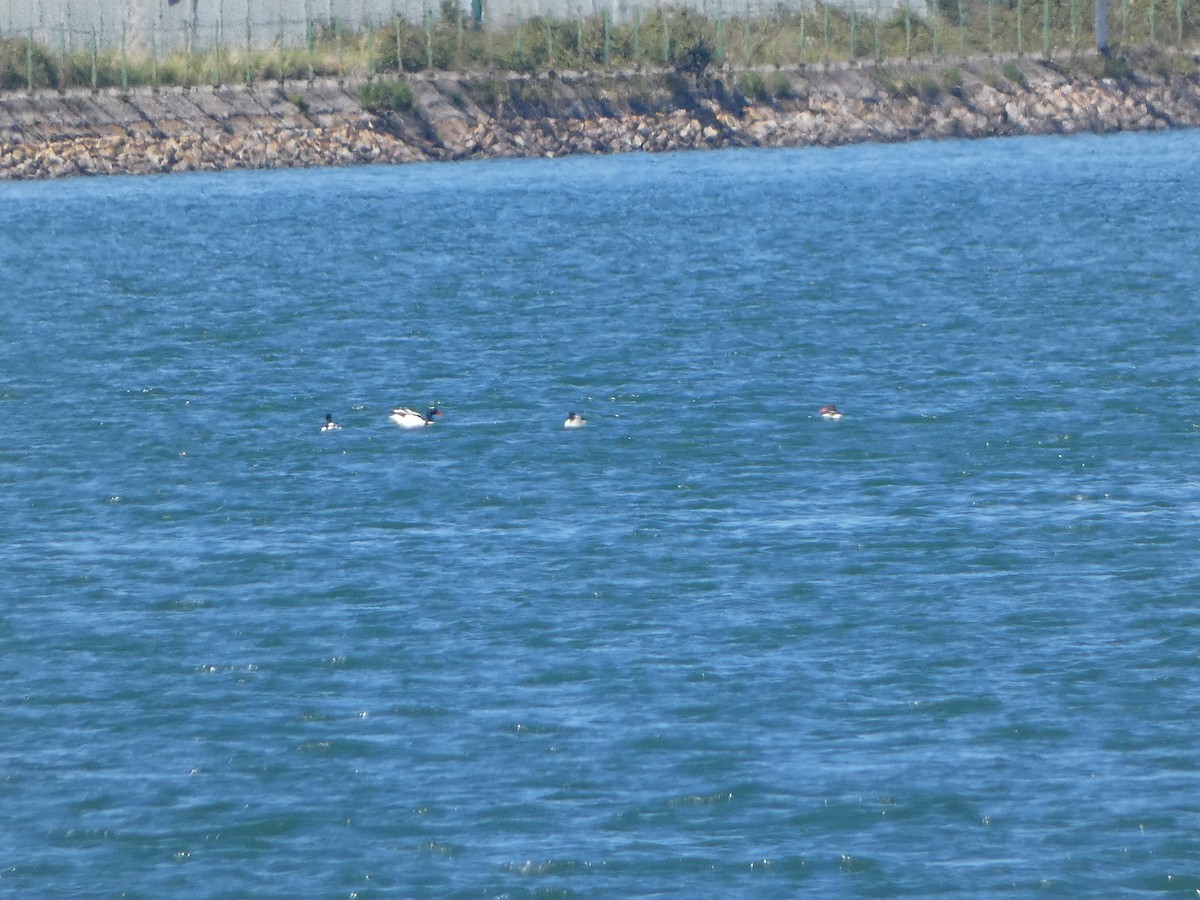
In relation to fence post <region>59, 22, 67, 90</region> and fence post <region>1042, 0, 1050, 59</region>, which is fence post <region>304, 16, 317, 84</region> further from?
fence post <region>1042, 0, 1050, 59</region>

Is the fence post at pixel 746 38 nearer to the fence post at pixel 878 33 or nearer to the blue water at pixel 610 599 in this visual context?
the fence post at pixel 878 33

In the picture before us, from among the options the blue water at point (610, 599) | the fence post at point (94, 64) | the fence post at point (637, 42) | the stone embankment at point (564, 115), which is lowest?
the blue water at point (610, 599)

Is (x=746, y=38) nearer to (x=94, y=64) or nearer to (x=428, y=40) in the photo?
(x=428, y=40)

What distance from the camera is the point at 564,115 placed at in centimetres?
9712

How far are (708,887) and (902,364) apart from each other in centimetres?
2239

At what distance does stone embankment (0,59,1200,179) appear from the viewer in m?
89.1

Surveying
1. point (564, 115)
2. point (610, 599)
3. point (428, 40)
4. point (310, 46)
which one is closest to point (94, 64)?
point (310, 46)

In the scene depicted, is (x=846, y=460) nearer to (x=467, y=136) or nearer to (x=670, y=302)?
(x=670, y=302)

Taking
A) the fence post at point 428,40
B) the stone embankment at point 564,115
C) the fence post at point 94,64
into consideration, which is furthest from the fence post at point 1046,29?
the fence post at point 94,64

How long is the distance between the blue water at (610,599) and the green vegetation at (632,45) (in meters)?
49.6

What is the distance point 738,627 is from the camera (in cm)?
1917

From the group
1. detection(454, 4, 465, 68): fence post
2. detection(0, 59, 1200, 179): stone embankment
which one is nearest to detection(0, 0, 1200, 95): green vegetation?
detection(454, 4, 465, 68): fence post

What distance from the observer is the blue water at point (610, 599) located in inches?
565

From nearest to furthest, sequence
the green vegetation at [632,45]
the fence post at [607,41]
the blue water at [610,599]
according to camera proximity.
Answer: the blue water at [610,599], the green vegetation at [632,45], the fence post at [607,41]
